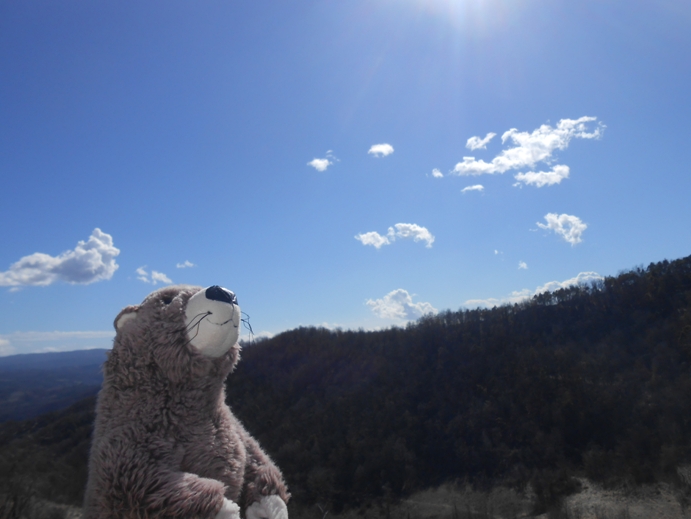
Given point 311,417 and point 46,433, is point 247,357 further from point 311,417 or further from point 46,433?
point 46,433

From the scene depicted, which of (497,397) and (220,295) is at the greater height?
(220,295)

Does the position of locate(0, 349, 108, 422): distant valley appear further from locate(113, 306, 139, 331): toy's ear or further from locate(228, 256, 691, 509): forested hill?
locate(113, 306, 139, 331): toy's ear

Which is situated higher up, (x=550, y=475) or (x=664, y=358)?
(x=664, y=358)

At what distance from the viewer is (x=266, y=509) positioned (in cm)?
203

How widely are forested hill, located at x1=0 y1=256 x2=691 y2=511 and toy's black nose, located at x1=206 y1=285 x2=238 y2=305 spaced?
5.62 metres

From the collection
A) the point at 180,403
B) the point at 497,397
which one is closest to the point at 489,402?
the point at 497,397

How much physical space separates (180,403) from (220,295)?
0.57m

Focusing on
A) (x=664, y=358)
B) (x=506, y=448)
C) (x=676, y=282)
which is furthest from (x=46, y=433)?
(x=676, y=282)

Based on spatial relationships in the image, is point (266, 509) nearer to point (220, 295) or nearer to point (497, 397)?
point (220, 295)

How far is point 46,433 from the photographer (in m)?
9.30

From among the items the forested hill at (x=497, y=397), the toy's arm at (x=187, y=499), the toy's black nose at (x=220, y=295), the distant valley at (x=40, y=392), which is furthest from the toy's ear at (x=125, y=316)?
the distant valley at (x=40, y=392)

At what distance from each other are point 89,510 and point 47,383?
16.9 meters

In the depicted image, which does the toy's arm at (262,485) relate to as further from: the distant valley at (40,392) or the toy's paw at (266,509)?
the distant valley at (40,392)

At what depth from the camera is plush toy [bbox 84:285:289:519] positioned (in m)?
1.85
